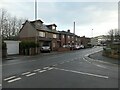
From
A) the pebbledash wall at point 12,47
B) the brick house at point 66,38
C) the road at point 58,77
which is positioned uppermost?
the brick house at point 66,38

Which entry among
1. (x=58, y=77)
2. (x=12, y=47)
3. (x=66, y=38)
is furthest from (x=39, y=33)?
(x=58, y=77)

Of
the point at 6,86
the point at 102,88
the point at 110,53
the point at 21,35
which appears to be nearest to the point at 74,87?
the point at 102,88

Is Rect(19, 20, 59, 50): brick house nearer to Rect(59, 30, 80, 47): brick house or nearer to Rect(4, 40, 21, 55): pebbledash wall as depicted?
Rect(59, 30, 80, 47): brick house

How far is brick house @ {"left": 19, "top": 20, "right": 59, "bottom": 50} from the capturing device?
2151 inches

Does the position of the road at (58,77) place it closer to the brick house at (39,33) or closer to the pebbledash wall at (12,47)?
the pebbledash wall at (12,47)

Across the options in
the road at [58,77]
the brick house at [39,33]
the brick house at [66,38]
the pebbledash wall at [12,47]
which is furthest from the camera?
the brick house at [66,38]

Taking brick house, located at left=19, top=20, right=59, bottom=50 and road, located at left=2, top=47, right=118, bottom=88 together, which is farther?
brick house, located at left=19, top=20, right=59, bottom=50

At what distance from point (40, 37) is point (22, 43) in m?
15.2

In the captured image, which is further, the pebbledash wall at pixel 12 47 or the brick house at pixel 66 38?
the brick house at pixel 66 38

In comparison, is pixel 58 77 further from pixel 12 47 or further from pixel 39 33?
pixel 39 33

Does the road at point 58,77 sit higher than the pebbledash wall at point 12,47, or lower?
lower

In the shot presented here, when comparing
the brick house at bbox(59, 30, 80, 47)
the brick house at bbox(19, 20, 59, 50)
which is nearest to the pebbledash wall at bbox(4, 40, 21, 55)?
the brick house at bbox(19, 20, 59, 50)

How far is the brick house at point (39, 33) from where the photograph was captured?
179 feet

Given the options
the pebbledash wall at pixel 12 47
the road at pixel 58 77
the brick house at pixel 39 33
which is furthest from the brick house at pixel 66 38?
the road at pixel 58 77
